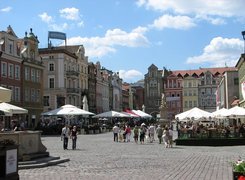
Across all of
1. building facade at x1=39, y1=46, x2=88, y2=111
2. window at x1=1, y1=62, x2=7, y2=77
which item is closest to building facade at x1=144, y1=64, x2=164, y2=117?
building facade at x1=39, y1=46, x2=88, y2=111

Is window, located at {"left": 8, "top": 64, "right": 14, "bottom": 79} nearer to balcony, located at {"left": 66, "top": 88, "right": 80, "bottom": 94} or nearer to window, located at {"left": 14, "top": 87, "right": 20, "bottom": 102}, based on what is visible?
window, located at {"left": 14, "top": 87, "right": 20, "bottom": 102}

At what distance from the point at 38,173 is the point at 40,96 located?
5328cm

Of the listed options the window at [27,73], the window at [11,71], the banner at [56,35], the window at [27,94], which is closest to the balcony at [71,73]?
the banner at [56,35]

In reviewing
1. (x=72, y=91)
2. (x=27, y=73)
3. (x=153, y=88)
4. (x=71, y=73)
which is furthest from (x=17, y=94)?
(x=153, y=88)

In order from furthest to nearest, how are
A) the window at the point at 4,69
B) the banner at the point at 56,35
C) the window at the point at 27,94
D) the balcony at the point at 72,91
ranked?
the banner at the point at 56,35
the balcony at the point at 72,91
the window at the point at 27,94
the window at the point at 4,69

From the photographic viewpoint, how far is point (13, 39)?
58875 millimetres

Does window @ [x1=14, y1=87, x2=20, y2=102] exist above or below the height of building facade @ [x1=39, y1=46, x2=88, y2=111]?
below

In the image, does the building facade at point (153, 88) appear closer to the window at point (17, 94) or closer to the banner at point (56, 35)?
the banner at point (56, 35)

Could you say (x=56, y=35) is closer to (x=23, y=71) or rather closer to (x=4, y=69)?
(x=23, y=71)

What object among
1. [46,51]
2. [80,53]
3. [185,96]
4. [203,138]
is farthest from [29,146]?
[185,96]

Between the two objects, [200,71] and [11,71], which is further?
[200,71]

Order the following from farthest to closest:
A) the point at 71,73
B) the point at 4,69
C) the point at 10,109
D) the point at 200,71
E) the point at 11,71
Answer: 1. the point at 200,71
2. the point at 71,73
3. the point at 11,71
4. the point at 4,69
5. the point at 10,109

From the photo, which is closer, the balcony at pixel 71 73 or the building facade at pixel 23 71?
the building facade at pixel 23 71

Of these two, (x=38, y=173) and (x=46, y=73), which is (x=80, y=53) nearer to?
(x=46, y=73)
